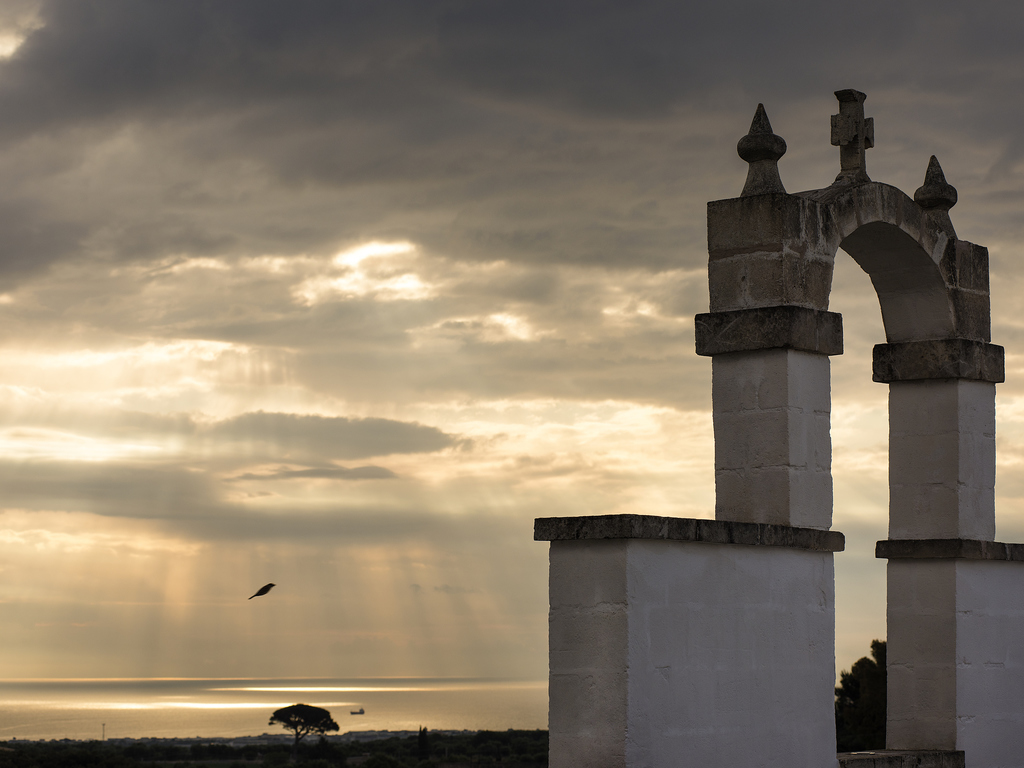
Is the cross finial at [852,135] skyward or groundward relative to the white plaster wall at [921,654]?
skyward

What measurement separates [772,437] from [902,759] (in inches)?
104

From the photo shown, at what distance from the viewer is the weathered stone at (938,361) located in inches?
415

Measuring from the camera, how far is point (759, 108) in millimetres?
9219

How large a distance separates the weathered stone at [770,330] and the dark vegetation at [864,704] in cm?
1397

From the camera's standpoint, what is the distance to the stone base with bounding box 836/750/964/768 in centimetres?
913

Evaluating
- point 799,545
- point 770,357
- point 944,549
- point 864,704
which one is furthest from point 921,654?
point 864,704

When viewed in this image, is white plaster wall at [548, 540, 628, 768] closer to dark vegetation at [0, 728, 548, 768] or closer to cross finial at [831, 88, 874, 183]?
cross finial at [831, 88, 874, 183]

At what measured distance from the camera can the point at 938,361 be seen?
1056 cm

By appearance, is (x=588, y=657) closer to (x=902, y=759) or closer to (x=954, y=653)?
(x=902, y=759)

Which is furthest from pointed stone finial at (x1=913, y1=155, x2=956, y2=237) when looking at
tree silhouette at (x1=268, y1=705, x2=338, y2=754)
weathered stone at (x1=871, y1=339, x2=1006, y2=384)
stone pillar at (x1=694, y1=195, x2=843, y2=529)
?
tree silhouette at (x1=268, y1=705, x2=338, y2=754)

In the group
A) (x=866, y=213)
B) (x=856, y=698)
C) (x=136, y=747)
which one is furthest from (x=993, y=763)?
(x=136, y=747)

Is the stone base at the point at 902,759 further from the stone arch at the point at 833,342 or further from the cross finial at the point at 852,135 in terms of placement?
the cross finial at the point at 852,135

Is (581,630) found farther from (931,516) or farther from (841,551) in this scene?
(931,516)

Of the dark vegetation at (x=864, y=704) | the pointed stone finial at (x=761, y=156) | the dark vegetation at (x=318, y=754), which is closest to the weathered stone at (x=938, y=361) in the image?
the pointed stone finial at (x=761, y=156)
